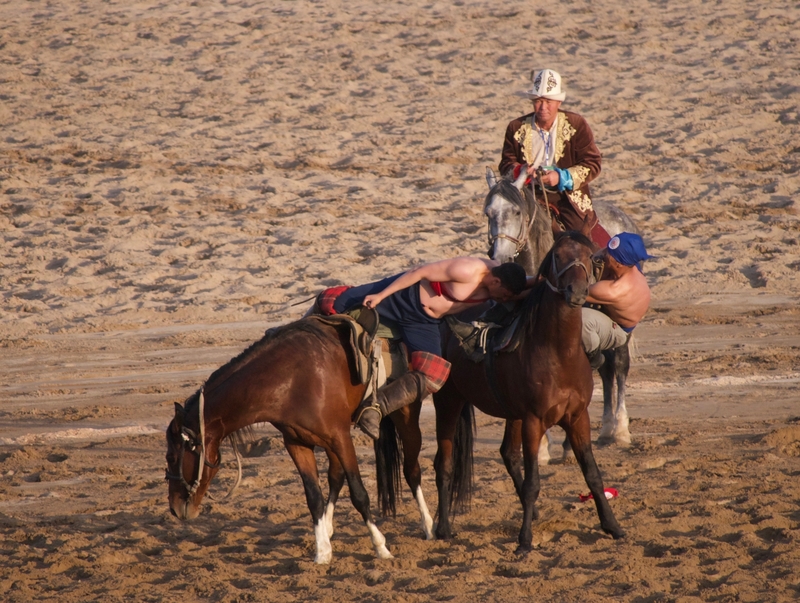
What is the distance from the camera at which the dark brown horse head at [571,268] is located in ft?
15.7

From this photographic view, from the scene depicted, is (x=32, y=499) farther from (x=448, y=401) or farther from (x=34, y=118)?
(x=34, y=118)

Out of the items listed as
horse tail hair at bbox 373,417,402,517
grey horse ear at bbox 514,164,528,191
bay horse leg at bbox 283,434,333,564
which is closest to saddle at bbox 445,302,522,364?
horse tail hair at bbox 373,417,402,517

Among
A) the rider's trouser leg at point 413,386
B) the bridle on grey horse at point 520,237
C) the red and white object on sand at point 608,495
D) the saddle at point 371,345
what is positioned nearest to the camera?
the saddle at point 371,345

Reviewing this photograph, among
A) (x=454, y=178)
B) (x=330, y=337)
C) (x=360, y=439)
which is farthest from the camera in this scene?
(x=454, y=178)

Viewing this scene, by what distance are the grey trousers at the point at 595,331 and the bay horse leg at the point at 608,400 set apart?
1355 mm

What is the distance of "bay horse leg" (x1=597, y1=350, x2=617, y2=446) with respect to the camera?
24.7ft

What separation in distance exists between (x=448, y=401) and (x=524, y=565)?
1193mm

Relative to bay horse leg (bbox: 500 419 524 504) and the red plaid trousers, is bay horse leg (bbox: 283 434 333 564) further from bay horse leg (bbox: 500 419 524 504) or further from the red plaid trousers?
bay horse leg (bbox: 500 419 524 504)

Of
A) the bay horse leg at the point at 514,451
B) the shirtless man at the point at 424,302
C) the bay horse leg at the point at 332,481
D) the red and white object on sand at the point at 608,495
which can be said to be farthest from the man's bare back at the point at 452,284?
the red and white object on sand at the point at 608,495

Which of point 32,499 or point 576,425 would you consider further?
point 32,499

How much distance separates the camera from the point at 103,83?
17.3 meters

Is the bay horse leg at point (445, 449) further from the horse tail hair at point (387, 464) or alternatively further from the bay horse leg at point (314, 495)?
the bay horse leg at point (314, 495)

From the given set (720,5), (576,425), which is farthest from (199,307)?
(720,5)

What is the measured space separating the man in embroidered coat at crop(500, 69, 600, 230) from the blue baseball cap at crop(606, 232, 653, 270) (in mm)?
2261
